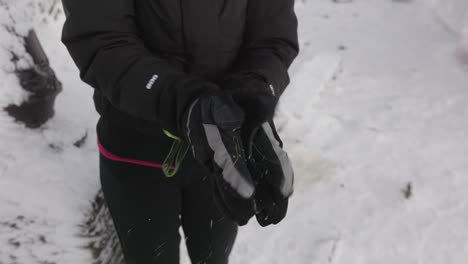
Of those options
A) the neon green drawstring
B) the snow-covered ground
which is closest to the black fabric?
the neon green drawstring

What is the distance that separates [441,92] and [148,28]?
3.51 metres

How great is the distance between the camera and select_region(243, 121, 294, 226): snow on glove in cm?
113

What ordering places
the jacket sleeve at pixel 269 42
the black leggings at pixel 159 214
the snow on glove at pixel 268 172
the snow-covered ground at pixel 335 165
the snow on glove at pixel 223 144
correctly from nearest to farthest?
the snow on glove at pixel 223 144 → the snow on glove at pixel 268 172 → the jacket sleeve at pixel 269 42 → the black leggings at pixel 159 214 → the snow-covered ground at pixel 335 165

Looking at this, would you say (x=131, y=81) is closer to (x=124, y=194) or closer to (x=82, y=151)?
(x=124, y=194)

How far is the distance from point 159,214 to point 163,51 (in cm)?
60

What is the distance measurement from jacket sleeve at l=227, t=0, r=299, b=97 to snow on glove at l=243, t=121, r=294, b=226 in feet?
0.62

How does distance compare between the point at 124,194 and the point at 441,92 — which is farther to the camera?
the point at 441,92

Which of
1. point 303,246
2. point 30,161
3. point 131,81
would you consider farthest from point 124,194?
point 303,246

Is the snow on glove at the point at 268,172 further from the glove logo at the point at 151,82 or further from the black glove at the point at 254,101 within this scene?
the glove logo at the point at 151,82

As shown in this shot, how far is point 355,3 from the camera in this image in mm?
6062

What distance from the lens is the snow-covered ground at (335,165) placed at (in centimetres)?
194

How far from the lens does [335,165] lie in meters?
3.02

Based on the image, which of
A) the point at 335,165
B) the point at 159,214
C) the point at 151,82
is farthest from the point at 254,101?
the point at 335,165

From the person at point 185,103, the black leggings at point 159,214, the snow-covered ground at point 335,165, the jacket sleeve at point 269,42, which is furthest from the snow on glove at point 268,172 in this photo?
the snow-covered ground at point 335,165
